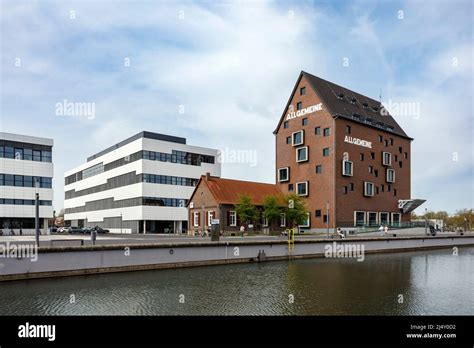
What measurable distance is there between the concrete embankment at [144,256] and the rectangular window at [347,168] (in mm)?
21335

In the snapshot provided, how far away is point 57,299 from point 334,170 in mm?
46031

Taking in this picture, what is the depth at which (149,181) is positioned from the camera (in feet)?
224

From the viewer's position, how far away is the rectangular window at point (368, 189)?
61.2 metres

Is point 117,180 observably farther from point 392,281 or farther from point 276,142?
point 392,281

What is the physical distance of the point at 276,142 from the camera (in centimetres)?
6769

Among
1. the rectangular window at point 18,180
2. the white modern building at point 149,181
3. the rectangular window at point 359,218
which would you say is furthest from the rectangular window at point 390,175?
the rectangular window at point 18,180

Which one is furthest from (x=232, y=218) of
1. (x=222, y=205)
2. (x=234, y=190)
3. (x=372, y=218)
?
(x=372, y=218)

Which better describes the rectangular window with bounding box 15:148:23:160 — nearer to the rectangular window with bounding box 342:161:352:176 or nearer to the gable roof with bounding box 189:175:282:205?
the gable roof with bounding box 189:175:282:205

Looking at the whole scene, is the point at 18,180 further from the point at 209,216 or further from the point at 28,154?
the point at 209,216

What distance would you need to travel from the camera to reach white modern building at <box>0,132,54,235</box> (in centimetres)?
5625

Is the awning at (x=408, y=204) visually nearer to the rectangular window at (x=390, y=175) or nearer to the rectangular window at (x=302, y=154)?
the rectangular window at (x=390, y=175)

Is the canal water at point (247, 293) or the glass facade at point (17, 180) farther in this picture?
the glass facade at point (17, 180)

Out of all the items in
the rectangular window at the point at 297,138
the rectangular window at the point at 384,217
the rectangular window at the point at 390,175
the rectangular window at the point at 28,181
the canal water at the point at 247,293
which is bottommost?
the rectangular window at the point at 384,217

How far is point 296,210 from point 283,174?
A: 37.6 ft
